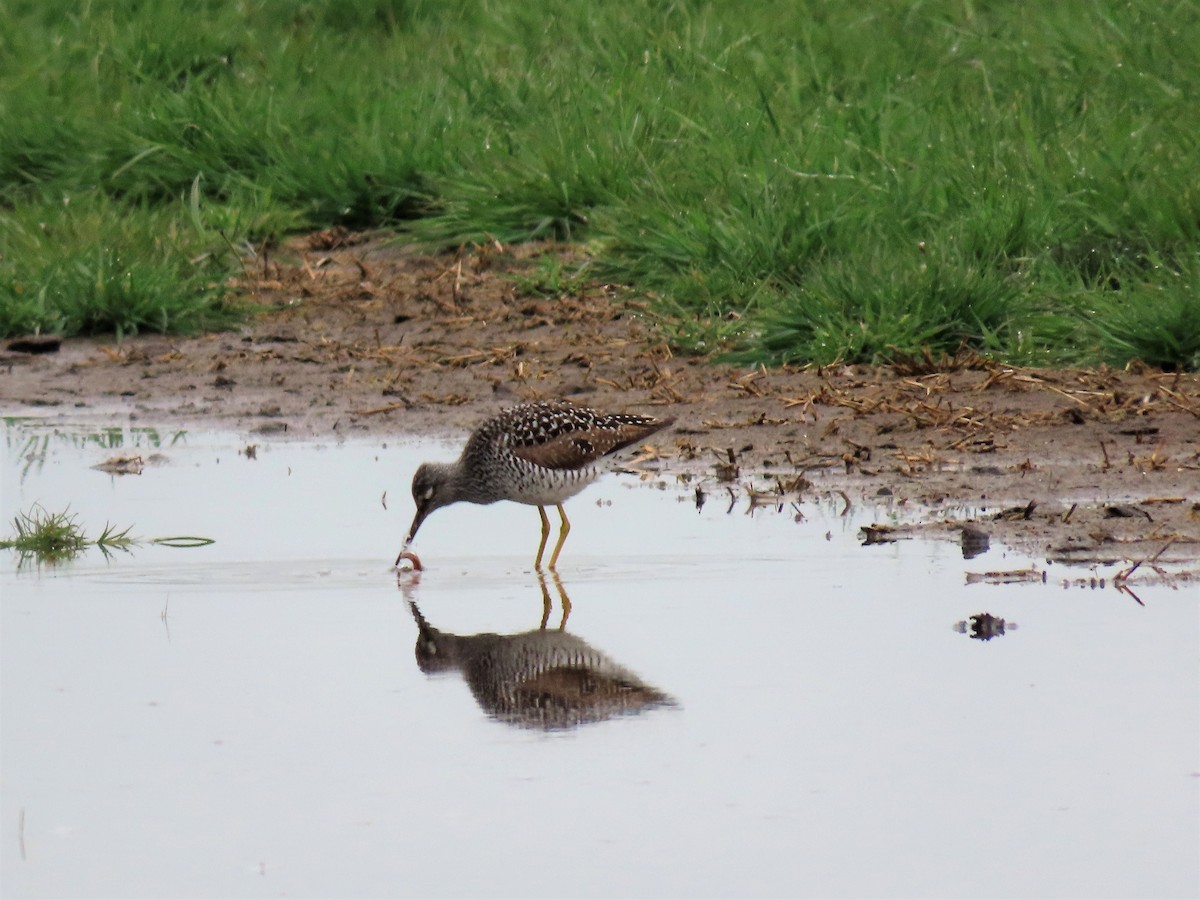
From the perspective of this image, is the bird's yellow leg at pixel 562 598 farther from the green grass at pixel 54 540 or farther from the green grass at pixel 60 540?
the green grass at pixel 54 540

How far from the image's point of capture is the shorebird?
8.08m

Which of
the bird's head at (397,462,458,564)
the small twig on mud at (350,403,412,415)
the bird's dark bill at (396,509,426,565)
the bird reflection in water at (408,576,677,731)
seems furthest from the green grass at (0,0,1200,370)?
the bird reflection in water at (408,576,677,731)

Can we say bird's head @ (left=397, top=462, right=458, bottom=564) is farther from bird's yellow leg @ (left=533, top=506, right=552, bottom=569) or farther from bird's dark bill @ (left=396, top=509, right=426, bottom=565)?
bird's yellow leg @ (left=533, top=506, right=552, bottom=569)

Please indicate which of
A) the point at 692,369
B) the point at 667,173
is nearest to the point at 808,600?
the point at 692,369

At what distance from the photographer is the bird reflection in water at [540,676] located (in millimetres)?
5363

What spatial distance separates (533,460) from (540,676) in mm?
2391

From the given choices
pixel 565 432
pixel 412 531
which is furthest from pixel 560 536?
pixel 412 531

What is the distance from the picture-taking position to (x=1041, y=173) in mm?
11258

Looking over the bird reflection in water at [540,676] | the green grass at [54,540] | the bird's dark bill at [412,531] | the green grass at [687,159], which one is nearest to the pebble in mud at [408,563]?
the bird's dark bill at [412,531]

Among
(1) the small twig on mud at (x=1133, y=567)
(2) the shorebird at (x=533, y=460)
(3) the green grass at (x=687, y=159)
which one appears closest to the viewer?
(1) the small twig on mud at (x=1133, y=567)

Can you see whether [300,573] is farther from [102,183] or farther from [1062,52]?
[1062,52]

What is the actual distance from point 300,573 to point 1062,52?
26.4 feet

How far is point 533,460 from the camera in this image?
8.08 metres

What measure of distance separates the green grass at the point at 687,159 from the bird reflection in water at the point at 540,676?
14.6 ft
